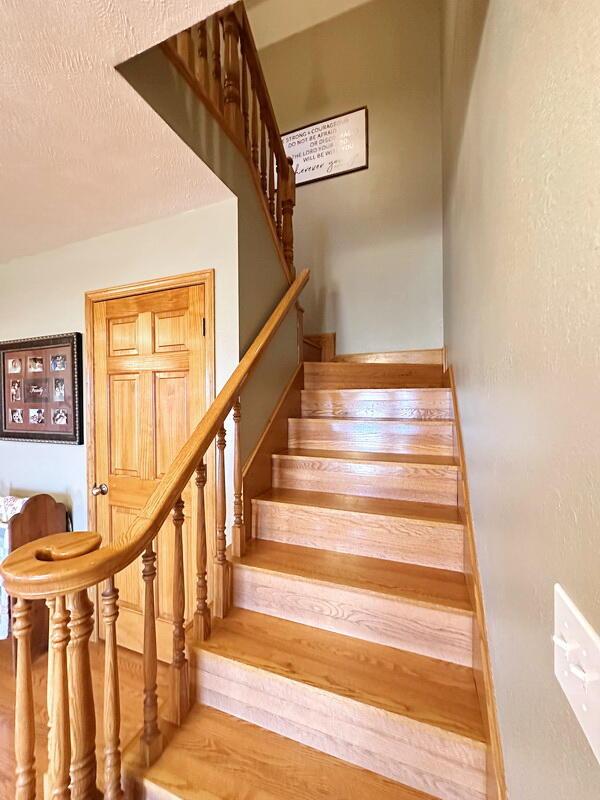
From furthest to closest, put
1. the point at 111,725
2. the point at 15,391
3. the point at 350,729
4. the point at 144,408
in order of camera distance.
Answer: the point at 15,391 < the point at 144,408 < the point at 350,729 < the point at 111,725

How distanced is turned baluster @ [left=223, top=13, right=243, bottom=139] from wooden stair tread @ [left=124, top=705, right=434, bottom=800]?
95.2 inches

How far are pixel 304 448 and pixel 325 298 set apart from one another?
189cm

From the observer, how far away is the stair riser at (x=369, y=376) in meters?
2.61

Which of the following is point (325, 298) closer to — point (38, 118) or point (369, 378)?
point (369, 378)

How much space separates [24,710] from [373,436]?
173cm

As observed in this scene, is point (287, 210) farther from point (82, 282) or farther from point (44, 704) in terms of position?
point (44, 704)

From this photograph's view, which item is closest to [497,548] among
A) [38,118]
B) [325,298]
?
[38,118]

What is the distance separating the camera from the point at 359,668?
1.23m

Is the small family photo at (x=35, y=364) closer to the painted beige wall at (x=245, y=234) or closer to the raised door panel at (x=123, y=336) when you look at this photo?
the raised door panel at (x=123, y=336)

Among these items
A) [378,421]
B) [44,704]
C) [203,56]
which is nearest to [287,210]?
[203,56]

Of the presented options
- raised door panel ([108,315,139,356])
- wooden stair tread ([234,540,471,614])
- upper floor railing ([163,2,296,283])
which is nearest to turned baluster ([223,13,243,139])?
upper floor railing ([163,2,296,283])

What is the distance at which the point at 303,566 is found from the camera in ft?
5.01

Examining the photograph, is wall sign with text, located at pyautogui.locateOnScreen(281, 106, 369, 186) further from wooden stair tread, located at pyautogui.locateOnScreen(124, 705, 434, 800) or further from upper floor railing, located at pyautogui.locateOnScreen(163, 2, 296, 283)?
wooden stair tread, located at pyautogui.locateOnScreen(124, 705, 434, 800)

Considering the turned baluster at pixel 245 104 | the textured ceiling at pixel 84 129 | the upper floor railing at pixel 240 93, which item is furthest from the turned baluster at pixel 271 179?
the textured ceiling at pixel 84 129
